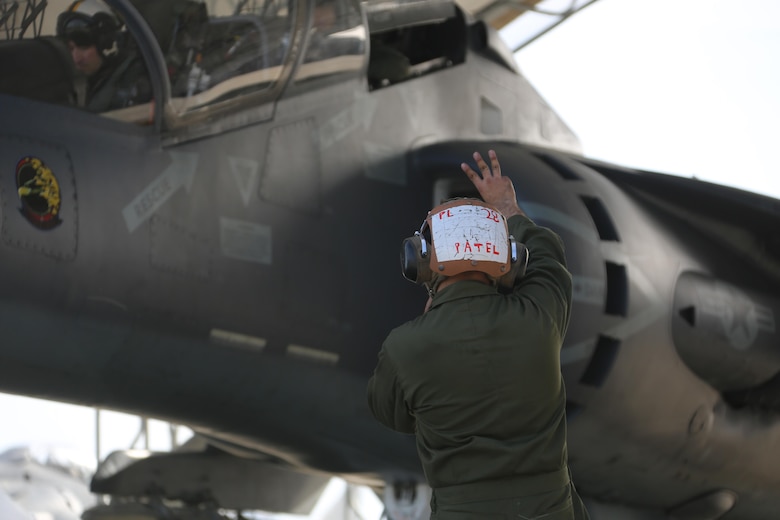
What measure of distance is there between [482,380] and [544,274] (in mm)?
305

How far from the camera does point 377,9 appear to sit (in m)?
5.08

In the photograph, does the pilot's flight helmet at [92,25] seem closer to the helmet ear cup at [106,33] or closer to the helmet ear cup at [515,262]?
the helmet ear cup at [106,33]

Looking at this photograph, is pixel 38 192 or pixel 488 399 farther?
pixel 38 192

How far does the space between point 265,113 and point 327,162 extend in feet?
1.12

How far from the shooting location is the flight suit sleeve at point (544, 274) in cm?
224

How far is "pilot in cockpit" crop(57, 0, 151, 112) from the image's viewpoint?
374 cm

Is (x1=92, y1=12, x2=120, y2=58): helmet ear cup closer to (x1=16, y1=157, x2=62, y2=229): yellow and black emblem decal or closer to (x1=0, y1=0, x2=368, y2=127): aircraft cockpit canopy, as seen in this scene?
(x1=0, y1=0, x2=368, y2=127): aircraft cockpit canopy

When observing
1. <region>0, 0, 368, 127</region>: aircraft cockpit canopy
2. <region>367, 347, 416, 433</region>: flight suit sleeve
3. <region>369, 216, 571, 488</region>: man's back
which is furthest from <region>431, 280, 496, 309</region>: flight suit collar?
<region>0, 0, 368, 127</region>: aircraft cockpit canopy

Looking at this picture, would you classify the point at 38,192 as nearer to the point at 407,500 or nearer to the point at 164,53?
the point at 164,53

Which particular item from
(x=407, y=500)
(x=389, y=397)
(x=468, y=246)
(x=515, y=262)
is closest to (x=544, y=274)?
(x=515, y=262)

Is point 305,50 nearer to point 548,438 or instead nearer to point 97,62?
point 97,62

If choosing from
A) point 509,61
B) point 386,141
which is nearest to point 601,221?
point 386,141

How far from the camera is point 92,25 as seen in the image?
3.77 metres

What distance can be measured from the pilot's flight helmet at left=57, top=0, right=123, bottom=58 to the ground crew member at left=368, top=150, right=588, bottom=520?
77.4 inches
